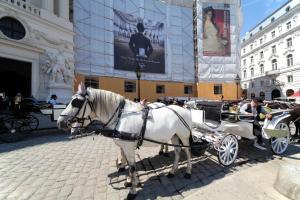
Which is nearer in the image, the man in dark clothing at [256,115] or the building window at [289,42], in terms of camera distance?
the man in dark clothing at [256,115]

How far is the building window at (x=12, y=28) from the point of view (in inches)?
621

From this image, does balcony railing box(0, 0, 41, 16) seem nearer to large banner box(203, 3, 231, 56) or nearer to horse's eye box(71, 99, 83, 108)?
horse's eye box(71, 99, 83, 108)

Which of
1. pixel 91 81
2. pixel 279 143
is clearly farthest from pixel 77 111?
pixel 91 81

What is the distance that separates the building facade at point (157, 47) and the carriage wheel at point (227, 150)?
2096 centimetres

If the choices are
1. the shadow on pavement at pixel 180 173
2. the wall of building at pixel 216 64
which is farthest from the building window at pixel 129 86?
the shadow on pavement at pixel 180 173

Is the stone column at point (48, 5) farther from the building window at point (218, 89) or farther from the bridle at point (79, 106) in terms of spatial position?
the building window at point (218, 89)

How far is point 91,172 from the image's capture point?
4988 millimetres

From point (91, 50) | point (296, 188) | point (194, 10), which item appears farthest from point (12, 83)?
point (194, 10)

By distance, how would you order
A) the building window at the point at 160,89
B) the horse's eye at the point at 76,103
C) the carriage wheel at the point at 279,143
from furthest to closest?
the building window at the point at 160,89, the carriage wheel at the point at 279,143, the horse's eye at the point at 76,103

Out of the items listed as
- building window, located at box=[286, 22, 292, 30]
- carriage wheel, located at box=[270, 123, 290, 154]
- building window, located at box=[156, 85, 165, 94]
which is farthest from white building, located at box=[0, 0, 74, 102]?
building window, located at box=[286, 22, 292, 30]

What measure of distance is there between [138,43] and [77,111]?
2676 cm

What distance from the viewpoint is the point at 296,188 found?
12.4 feet

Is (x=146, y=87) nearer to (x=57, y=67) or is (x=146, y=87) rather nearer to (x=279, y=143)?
(x=57, y=67)

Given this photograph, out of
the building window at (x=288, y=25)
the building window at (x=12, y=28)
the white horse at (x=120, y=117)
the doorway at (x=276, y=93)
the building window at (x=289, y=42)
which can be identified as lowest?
the white horse at (x=120, y=117)
